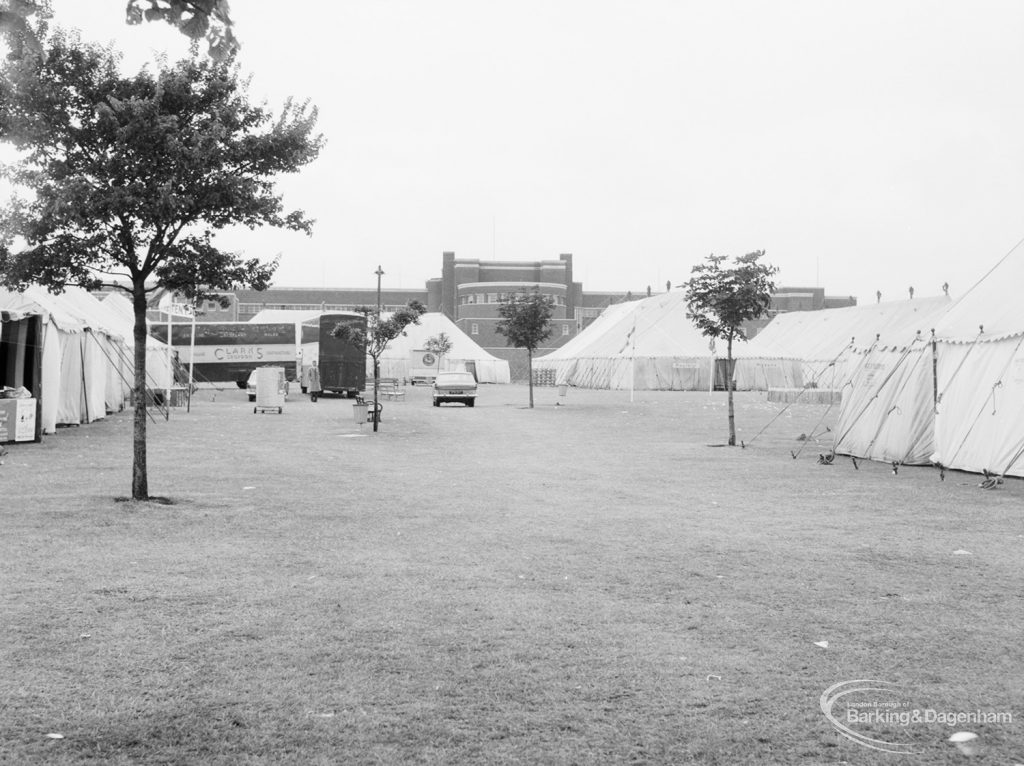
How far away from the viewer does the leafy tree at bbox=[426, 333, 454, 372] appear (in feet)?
259

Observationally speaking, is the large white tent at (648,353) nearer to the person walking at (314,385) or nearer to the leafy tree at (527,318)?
the leafy tree at (527,318)

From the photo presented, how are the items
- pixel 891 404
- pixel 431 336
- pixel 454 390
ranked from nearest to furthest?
pixel 891 404, pixel 454 390, pixel 431 336

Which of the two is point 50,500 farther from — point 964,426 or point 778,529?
point 964,426

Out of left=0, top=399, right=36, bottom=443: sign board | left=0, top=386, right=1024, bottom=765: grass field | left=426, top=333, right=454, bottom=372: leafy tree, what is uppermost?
left=426, top=333, right=454, bottom=372: leafy tree

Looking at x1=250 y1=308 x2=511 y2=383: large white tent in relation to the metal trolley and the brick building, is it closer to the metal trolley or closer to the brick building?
the brick building

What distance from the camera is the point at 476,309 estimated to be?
111 m

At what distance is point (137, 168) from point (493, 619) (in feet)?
22.5

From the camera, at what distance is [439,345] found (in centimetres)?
7881

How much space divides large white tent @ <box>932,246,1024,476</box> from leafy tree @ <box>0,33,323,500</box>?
10823 mm

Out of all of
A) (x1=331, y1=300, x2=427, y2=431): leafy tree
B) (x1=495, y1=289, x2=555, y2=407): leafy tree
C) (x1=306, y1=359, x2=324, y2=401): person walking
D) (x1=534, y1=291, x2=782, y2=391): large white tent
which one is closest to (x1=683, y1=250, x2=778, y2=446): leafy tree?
(x1=331, y1=300, x2=427, y2=431): leafy tree

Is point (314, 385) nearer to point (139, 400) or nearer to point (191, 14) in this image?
point (139, 400)

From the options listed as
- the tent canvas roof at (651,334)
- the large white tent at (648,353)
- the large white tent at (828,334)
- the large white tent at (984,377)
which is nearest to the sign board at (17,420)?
the large white tent at (984,377)

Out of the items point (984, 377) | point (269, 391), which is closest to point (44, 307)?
point (269, 391)

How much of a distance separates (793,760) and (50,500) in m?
9.57
